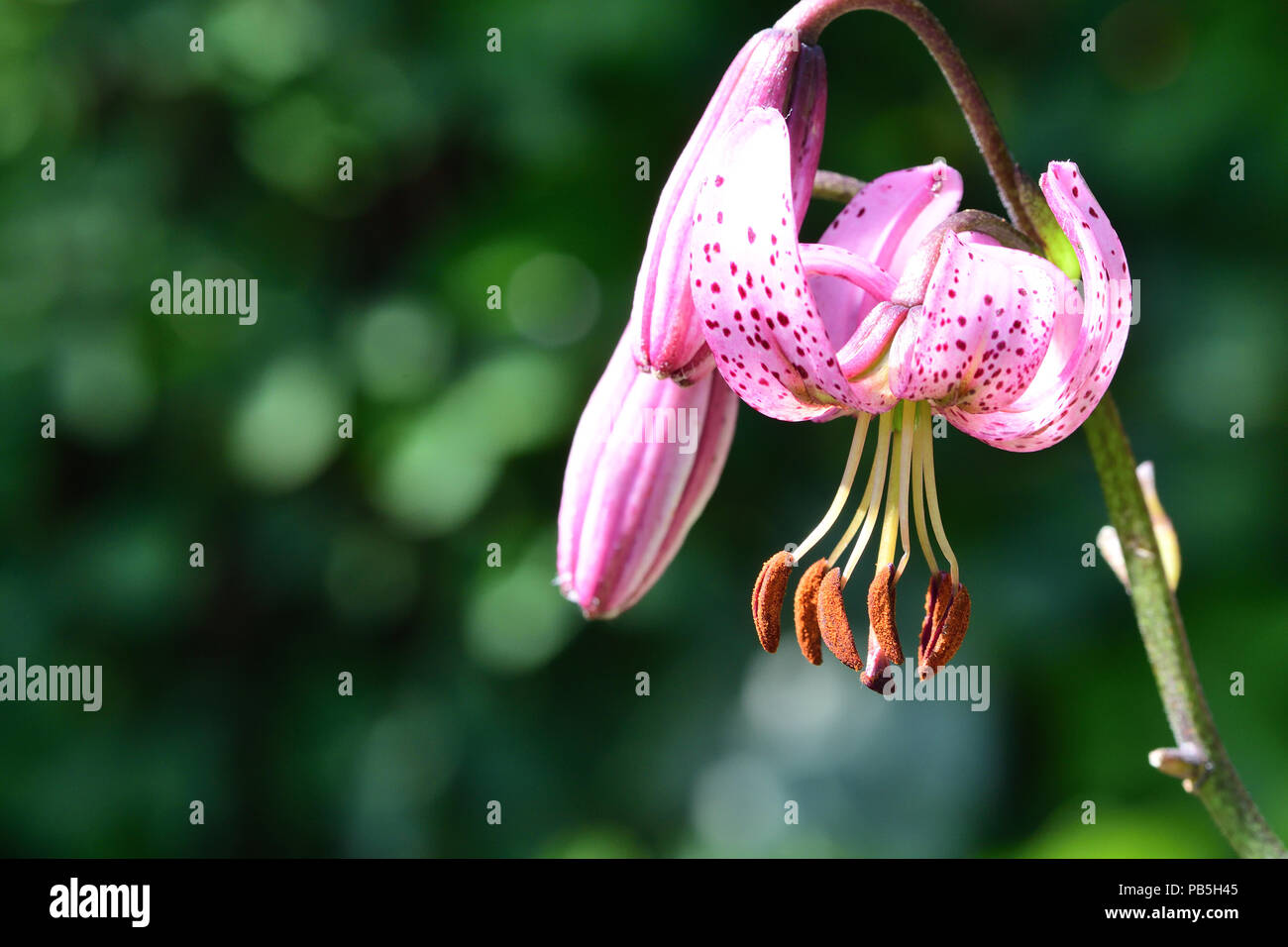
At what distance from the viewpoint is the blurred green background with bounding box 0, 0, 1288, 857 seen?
2086 mm

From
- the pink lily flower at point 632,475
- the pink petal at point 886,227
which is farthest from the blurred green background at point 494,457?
the pink petal at point 886,227

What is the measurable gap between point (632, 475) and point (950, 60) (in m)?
0.35

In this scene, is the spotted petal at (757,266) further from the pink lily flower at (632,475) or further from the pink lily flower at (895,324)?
the pink lily flower at (632,475)

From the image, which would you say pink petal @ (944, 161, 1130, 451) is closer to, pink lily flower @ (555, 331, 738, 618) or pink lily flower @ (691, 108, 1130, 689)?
pink lily flower @ (691, 108, 1130, 689)

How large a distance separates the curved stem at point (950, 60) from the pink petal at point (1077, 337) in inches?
2.8

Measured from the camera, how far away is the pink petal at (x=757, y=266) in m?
0.75

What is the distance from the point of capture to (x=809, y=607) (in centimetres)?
90

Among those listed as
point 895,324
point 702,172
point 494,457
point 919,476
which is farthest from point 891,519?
point 494,457

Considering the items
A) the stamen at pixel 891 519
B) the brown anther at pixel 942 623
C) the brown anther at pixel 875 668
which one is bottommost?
the brown anther at pixel 875 668

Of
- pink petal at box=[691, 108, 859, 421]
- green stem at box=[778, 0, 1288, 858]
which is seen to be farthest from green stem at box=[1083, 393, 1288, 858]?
pink petal at box=[691, 108, 859, 421]

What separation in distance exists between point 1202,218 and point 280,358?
5.15ft

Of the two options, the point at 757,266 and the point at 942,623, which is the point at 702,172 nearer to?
the point at 757,266
